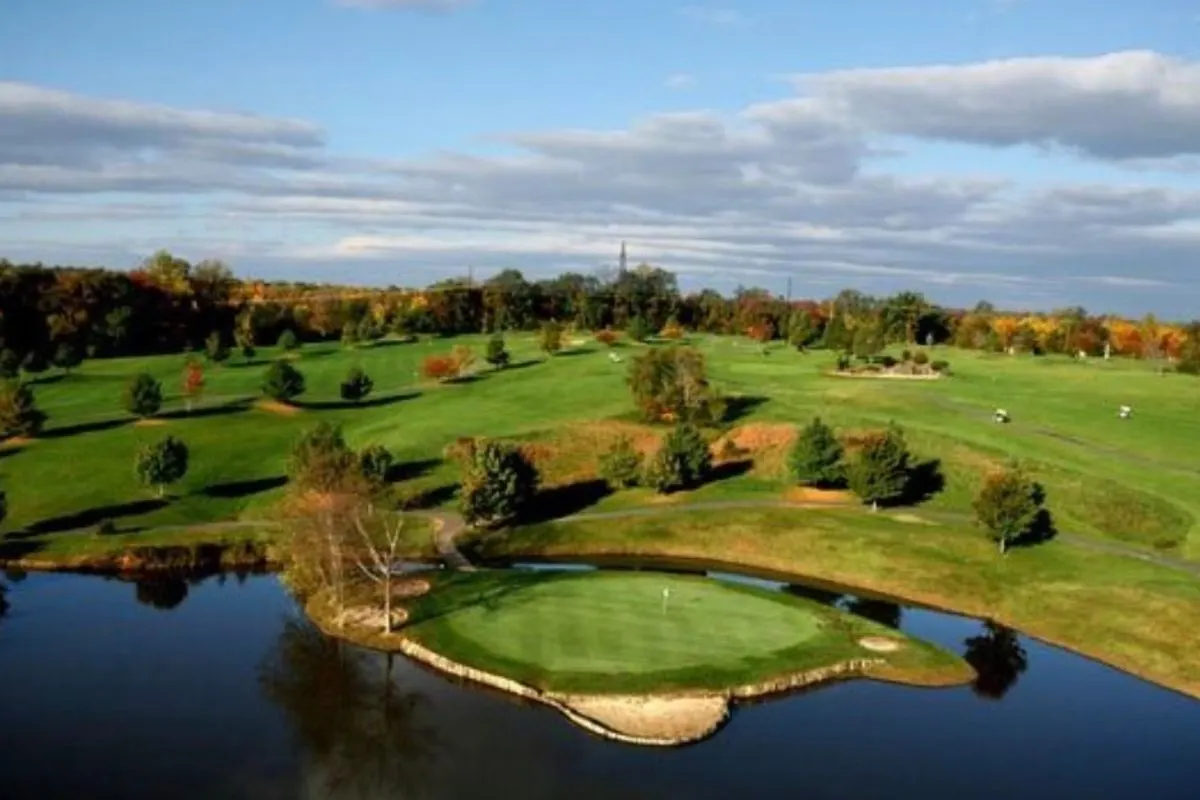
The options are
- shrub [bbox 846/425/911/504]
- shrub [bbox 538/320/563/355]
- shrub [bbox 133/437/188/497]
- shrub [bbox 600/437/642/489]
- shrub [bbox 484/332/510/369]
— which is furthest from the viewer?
shrub [bbox 538/320/563/355]

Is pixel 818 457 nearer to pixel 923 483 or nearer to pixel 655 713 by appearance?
pixel 923 483

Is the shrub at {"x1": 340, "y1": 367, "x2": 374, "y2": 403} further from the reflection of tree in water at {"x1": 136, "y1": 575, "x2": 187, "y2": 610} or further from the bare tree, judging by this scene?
the bare tree

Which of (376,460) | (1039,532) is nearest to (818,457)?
(1039,532)

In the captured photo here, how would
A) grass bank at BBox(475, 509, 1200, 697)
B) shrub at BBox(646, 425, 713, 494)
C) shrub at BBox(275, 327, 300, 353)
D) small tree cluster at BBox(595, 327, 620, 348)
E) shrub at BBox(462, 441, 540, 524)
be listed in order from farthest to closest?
small tree cluster at BBox(595, 327, 620, 348) < shrub at BBox(275, 327, 300, 353) < shrub at BBox(646, 425, 713, 494) < shrub at BBox(462, 441, 540, 524) < grass bank at BBox(475, 509, 1200, 697)

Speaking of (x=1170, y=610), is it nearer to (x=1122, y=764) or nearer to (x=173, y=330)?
(x=1122, y=764)

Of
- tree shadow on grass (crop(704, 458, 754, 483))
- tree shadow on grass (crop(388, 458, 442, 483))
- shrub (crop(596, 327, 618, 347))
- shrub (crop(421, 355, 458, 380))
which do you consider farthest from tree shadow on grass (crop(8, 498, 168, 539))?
shrub (crop(596, 327, 618, 347))

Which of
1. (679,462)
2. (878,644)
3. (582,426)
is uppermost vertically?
(582,426)
